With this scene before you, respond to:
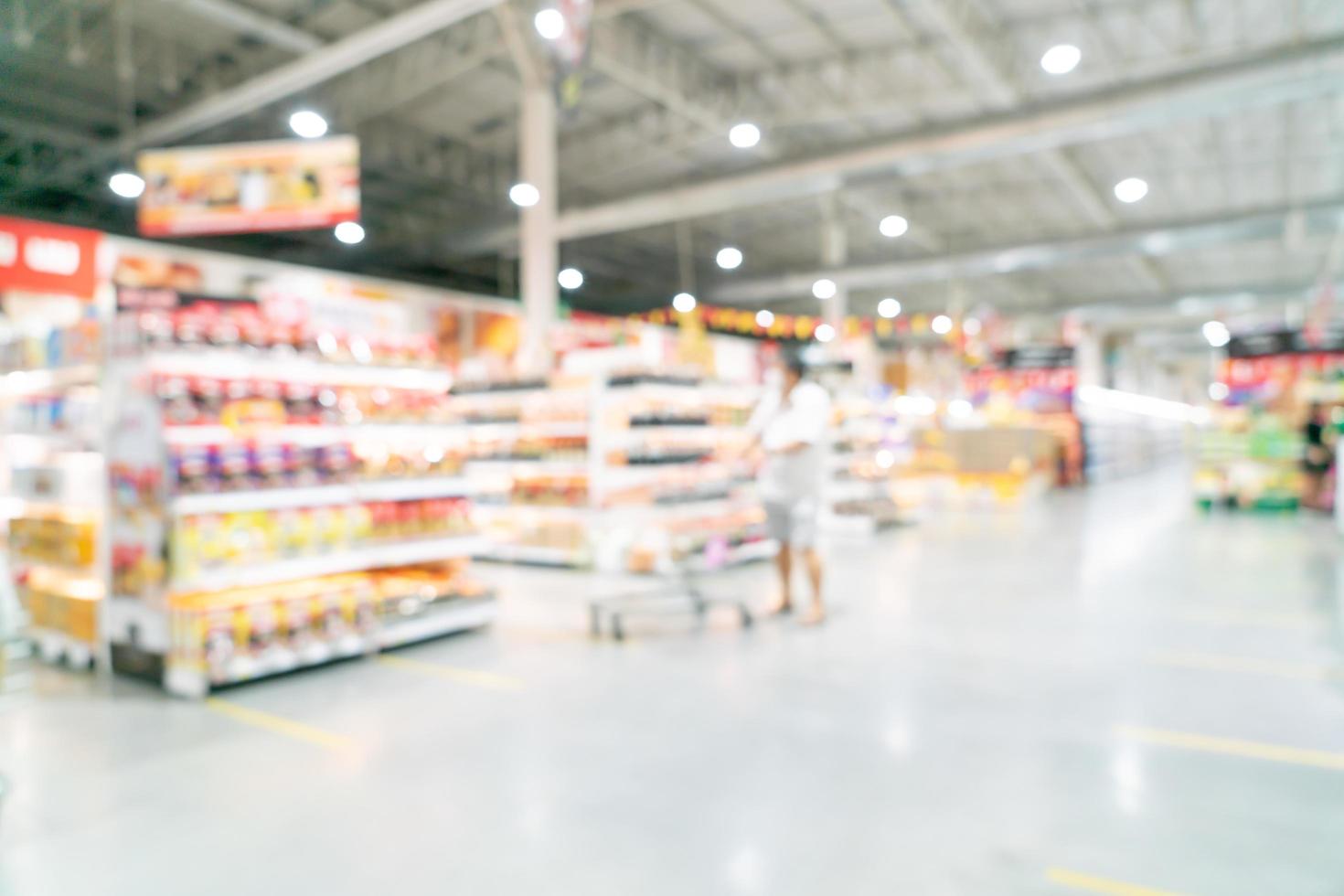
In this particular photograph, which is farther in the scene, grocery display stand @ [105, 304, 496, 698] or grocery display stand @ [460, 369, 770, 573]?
grocery display stand @ [460, 369, 770, 573]

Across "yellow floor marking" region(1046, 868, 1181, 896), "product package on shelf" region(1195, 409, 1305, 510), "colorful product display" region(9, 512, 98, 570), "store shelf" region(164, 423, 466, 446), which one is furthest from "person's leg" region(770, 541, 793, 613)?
"product package on shelf" region(1195, 409, 1305, 510)

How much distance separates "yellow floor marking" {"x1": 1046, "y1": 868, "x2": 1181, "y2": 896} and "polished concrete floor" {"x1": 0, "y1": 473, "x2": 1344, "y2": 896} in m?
0.01

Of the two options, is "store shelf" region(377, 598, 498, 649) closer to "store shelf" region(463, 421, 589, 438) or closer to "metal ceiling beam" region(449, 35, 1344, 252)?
"store shelf" region(463, 421, 589, 438)

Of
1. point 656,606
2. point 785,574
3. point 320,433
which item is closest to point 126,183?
point 320,433

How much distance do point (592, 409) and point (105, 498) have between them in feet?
14.0

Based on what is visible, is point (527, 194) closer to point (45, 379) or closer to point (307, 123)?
point (307, 123)

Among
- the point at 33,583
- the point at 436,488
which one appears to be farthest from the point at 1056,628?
the point at 33,583

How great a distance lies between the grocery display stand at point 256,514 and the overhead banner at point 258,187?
3122 millimetres

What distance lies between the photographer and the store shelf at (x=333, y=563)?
3953 mm

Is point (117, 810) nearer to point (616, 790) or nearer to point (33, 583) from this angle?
point (616, 790)

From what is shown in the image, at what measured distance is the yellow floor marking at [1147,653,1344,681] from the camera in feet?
13.8

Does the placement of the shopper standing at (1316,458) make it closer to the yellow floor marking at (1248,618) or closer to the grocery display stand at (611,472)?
the yellow floor marking at (1248,618)

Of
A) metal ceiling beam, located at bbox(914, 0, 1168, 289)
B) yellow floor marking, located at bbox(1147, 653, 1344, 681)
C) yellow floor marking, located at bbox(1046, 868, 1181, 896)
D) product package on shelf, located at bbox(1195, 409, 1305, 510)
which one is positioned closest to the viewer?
→ yellow floor marking, located at bbox(1046, 868, 1181, 896)

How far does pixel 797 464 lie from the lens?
5238 mm
